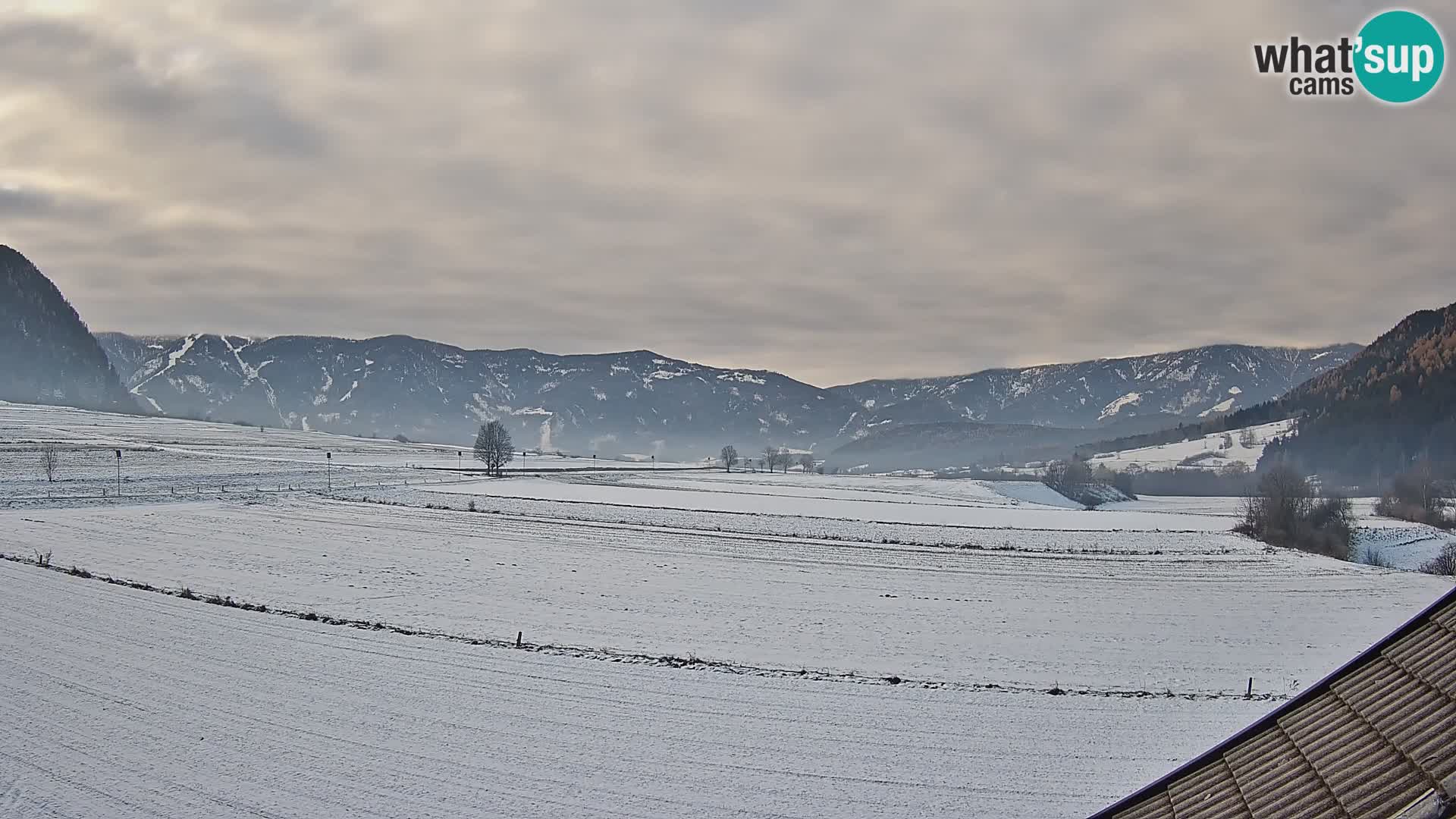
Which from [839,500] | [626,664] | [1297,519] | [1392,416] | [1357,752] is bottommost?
[839,500]

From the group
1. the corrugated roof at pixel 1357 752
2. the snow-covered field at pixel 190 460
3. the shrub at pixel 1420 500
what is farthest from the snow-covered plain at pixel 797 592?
the shrub at pixel 1420 500

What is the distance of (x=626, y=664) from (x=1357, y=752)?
21.2 metres

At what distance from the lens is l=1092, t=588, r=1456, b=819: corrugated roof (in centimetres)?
393

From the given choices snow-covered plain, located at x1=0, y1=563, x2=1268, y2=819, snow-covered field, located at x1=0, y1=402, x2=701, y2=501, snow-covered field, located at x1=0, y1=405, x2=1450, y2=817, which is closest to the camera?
snow-covered plain, located at x1=0, y1=563, x2=1268, y2=819

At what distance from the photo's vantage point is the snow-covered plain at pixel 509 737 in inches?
578

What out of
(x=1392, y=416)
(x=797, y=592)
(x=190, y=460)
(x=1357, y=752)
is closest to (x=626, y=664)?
(x=797, y=592)

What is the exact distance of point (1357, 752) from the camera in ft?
14.5

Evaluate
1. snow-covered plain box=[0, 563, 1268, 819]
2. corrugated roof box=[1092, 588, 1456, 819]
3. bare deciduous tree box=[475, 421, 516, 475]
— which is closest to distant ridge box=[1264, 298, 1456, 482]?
bare deciduous tree box=[475, 421, 516, 475]

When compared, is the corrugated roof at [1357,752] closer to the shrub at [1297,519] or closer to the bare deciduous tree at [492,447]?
the shrub at [1297,519]

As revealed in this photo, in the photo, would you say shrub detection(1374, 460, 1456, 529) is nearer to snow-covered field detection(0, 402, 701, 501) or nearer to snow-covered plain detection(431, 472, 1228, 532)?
snow-covered plain detection(431, 472, 1228, 532)

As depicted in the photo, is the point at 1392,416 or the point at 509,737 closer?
the point at 509,737

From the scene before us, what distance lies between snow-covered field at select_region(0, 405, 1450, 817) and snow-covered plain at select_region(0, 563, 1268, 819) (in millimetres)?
83

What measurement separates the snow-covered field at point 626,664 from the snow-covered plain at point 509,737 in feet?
0.27

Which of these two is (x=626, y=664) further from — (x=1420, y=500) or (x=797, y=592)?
(x=1420, y=500)
